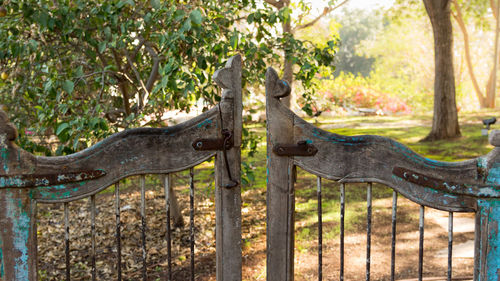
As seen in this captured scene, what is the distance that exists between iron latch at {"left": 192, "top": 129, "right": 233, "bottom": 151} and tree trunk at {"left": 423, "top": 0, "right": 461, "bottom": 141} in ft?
31.0

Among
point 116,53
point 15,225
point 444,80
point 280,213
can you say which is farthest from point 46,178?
point 444,80

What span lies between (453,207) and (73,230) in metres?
4.76

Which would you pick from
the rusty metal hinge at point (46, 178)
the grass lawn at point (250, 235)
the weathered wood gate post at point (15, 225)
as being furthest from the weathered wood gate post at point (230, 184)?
the grass lawn at point (250, 235)

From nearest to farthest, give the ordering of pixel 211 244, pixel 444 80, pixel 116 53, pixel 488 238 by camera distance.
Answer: pixel 488 238
pixel 116 53
pixel 211 244
pixel 444 80

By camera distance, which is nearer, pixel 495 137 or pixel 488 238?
pixel 495 137

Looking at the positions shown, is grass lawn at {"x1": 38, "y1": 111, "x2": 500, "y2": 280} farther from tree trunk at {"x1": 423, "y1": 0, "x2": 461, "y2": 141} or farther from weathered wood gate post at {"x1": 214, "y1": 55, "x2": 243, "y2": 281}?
tree trunk at {"x1": 423, "y1": 0, "x2": 461, "y2": 141}

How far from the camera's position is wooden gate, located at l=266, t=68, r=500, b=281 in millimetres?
2156

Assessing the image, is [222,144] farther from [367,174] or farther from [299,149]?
[367,174]

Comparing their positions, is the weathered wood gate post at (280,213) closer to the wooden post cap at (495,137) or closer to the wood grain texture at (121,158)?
the wood grain texture at (121,158)

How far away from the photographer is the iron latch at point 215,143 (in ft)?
7.15

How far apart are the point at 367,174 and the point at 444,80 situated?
9.30 metres

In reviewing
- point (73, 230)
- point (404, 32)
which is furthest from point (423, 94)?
point (73, 230)

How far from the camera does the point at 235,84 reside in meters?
2.21

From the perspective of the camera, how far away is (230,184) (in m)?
2.21
